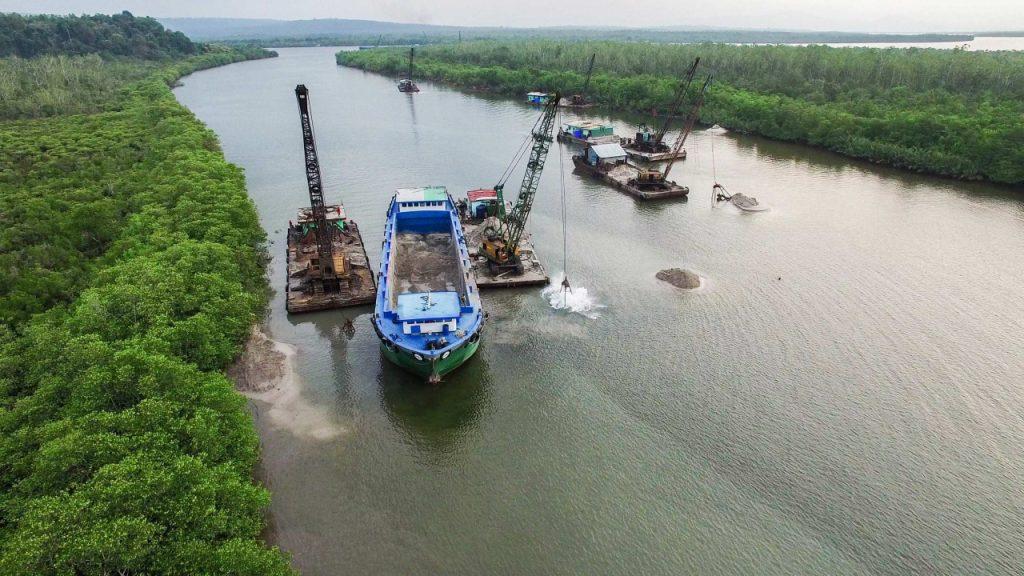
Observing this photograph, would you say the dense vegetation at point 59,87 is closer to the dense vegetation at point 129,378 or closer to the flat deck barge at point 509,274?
the dense vegetation at point 129,378

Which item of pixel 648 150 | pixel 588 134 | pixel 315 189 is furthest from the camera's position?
pixel 588 134

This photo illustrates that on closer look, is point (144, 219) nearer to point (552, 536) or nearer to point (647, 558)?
point (552, 536)

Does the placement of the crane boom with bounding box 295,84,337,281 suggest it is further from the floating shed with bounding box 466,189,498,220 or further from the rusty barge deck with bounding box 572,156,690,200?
the rusty barge deck with bounding box 572,156,690,200

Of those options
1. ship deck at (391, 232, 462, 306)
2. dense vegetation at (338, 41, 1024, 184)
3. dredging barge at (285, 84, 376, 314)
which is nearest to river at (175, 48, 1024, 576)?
dredging barge at (285, 84, 376, 314)

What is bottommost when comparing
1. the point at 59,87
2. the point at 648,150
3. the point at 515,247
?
the point at 515,247

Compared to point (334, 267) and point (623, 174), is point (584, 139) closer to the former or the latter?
point (623, 174)

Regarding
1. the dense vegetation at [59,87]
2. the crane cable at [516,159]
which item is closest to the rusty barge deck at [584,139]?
the crane cable at [516,159]

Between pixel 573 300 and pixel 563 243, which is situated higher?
pixel 563 243

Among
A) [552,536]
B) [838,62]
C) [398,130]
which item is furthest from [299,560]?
[838,62]

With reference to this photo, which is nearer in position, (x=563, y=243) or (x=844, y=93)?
(x=563, y=243)

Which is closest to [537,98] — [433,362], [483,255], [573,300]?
[483,255]
